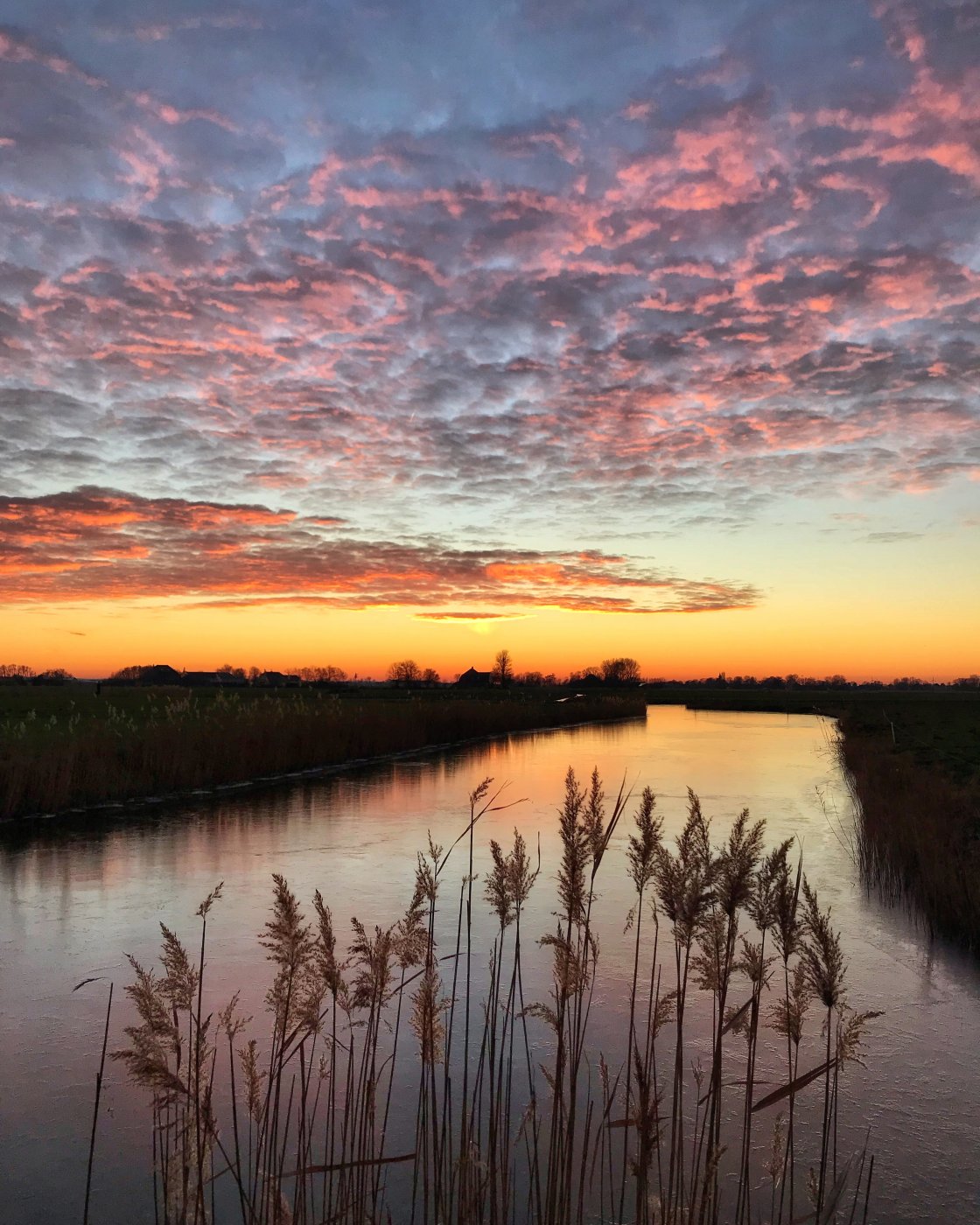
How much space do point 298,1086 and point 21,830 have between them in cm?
992

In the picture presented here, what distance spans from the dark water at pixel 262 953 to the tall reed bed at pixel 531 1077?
12.9 inches

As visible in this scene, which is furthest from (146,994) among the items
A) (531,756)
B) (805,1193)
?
(531,756)

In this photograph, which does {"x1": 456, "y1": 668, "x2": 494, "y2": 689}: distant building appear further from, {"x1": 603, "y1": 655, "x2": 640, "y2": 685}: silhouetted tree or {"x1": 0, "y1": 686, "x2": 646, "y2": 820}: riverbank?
{"x1": 0, "y1": 686, "x2": 646, "y2": 820}: riverbank

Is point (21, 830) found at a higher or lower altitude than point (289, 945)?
lower

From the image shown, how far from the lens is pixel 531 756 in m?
27.7

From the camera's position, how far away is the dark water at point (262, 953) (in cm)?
447

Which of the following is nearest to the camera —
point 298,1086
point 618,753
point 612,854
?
point 298,1086

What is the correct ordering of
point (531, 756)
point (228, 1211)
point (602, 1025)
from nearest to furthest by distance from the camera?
point (228, 1211), point (602, 1025), point (531, 756)

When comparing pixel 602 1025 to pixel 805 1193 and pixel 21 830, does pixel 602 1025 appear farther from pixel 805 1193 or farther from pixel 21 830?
pixel 21 830

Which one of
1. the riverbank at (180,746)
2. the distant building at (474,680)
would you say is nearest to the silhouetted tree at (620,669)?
the distant building at (474,680)

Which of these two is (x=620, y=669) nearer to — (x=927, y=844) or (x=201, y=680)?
(x=201, y=680)

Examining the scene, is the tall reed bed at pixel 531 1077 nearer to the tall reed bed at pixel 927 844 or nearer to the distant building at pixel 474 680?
the tall reed bed at pixel 927 844

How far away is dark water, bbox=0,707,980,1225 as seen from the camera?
447 cm

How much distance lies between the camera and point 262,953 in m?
7.80
